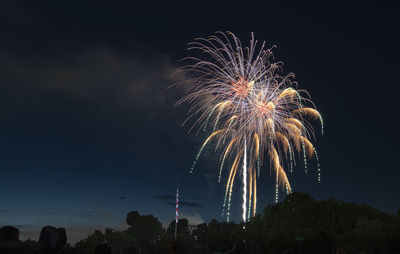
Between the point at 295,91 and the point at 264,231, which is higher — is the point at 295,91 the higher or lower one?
the higher one

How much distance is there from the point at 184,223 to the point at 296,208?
264 feet

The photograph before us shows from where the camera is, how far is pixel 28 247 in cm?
589

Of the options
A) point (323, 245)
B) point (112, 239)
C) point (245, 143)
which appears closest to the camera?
point (245, 143)

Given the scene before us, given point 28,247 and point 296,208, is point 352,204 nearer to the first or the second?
point 296,208

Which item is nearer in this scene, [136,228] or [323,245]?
[323,245]

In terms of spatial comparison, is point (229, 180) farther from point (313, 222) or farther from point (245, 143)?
point (313, 222)

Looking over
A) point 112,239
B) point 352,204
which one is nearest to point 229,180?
point 352,204

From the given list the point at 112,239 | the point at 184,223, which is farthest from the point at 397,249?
the point at 184,223

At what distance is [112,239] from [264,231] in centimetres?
5265

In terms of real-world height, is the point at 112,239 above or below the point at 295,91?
below

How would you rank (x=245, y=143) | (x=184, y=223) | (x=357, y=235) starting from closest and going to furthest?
(x=245, y=143) → (x=357, y=235) → (x=184, y=223)

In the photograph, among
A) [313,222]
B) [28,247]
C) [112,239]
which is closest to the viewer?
[28,247]

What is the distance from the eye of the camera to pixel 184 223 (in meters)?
132

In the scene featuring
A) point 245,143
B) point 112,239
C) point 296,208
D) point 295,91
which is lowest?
point 112,239
